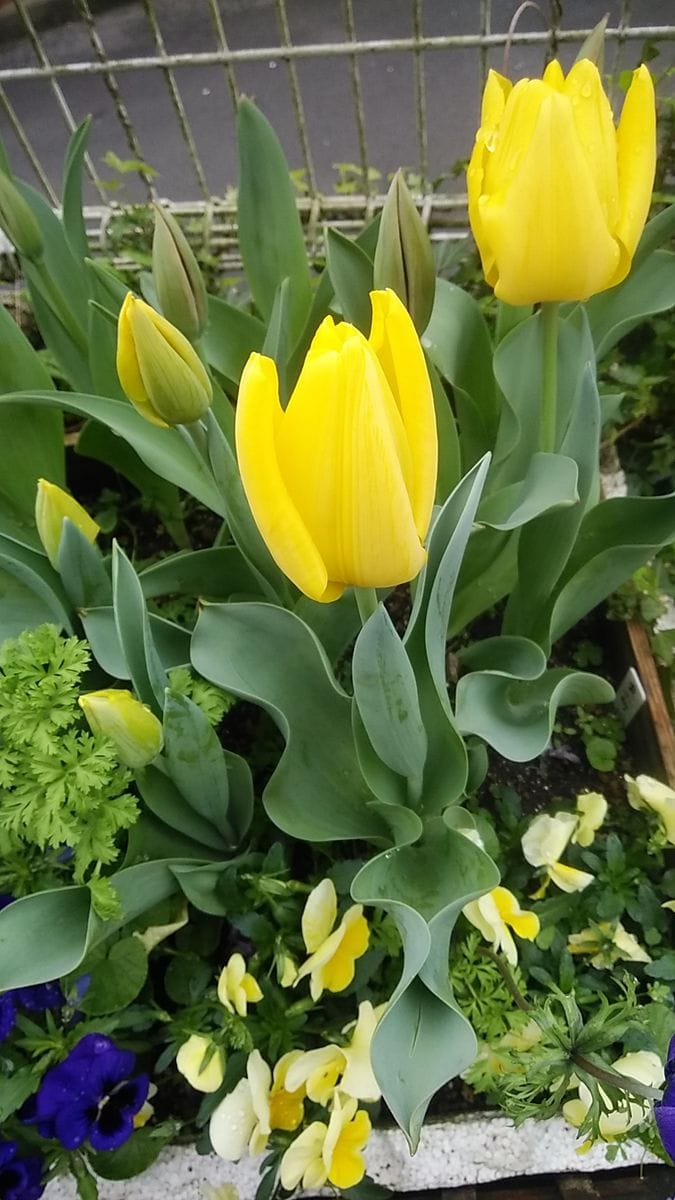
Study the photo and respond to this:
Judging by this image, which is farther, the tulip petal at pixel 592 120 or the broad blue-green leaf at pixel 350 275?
the broad blue-green leaf at pixel 350 275

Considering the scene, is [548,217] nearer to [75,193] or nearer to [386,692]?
[386,692]

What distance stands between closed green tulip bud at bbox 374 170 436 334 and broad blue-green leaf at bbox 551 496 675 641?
216 mm

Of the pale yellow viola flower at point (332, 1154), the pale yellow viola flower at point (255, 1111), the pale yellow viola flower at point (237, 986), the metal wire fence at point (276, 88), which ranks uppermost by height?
the metal wire fence at point (276, 88)

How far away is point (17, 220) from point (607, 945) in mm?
768

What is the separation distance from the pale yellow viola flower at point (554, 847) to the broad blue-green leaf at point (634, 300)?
0.40 meters

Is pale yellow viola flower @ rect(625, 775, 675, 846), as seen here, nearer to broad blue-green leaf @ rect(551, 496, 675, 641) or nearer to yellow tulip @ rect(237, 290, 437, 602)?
broad blue-green leaf @ rect(551, 496, 675, 641)

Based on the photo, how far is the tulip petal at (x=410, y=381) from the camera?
443mm

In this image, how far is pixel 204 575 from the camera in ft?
2.70

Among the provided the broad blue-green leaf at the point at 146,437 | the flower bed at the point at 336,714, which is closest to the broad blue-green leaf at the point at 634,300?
the flower bed at the point at 336,714

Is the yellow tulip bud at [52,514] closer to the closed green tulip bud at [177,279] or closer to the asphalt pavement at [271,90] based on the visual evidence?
the closed green tulip bud at [177,279]

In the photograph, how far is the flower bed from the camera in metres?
0.53

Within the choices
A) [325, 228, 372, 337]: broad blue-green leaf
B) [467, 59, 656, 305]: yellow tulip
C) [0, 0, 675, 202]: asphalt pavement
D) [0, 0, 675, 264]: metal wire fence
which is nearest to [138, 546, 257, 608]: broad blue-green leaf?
[325, 228, 372, 337]: broad blue-green leaf

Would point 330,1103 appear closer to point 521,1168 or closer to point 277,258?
point 521,1168

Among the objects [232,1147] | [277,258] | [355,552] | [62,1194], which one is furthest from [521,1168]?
[277,258]
